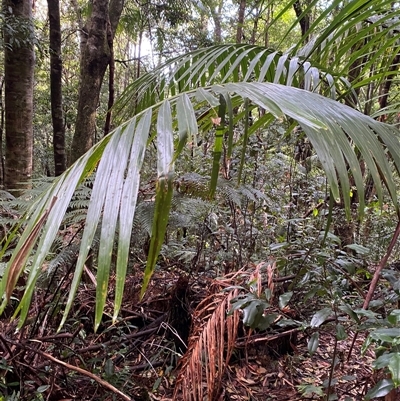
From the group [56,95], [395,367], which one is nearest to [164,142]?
[395,367]

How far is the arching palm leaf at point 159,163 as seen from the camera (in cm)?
42

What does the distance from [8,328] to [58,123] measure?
1711 millimetres

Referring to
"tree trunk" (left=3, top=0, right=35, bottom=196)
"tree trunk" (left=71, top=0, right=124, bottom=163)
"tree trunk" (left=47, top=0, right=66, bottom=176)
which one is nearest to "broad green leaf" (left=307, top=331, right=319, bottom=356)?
"tree trunk" (left=71, top=0, right=124, bottom=163)

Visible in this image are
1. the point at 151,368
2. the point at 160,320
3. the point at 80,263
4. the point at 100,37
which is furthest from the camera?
the point at 100,37

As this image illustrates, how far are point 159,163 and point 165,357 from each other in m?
1.39

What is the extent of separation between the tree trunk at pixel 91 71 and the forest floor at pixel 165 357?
1.13 metres

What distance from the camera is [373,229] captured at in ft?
9.61

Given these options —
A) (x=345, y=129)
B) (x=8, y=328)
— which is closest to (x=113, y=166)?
(x=345, y=129)

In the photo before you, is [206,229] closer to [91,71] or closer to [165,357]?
[165,357]

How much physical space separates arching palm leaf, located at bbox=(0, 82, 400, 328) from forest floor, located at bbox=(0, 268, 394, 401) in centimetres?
68

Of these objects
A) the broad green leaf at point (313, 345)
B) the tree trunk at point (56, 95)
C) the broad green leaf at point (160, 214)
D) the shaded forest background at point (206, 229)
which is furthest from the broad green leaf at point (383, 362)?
the tree trunk at point (56, 95)

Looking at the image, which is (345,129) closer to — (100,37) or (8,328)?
(8,328)

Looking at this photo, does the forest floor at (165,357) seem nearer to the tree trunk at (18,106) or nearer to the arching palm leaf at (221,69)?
the arching palm leaf at (221,69)

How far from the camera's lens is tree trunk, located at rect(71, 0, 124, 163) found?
238 centimetres
